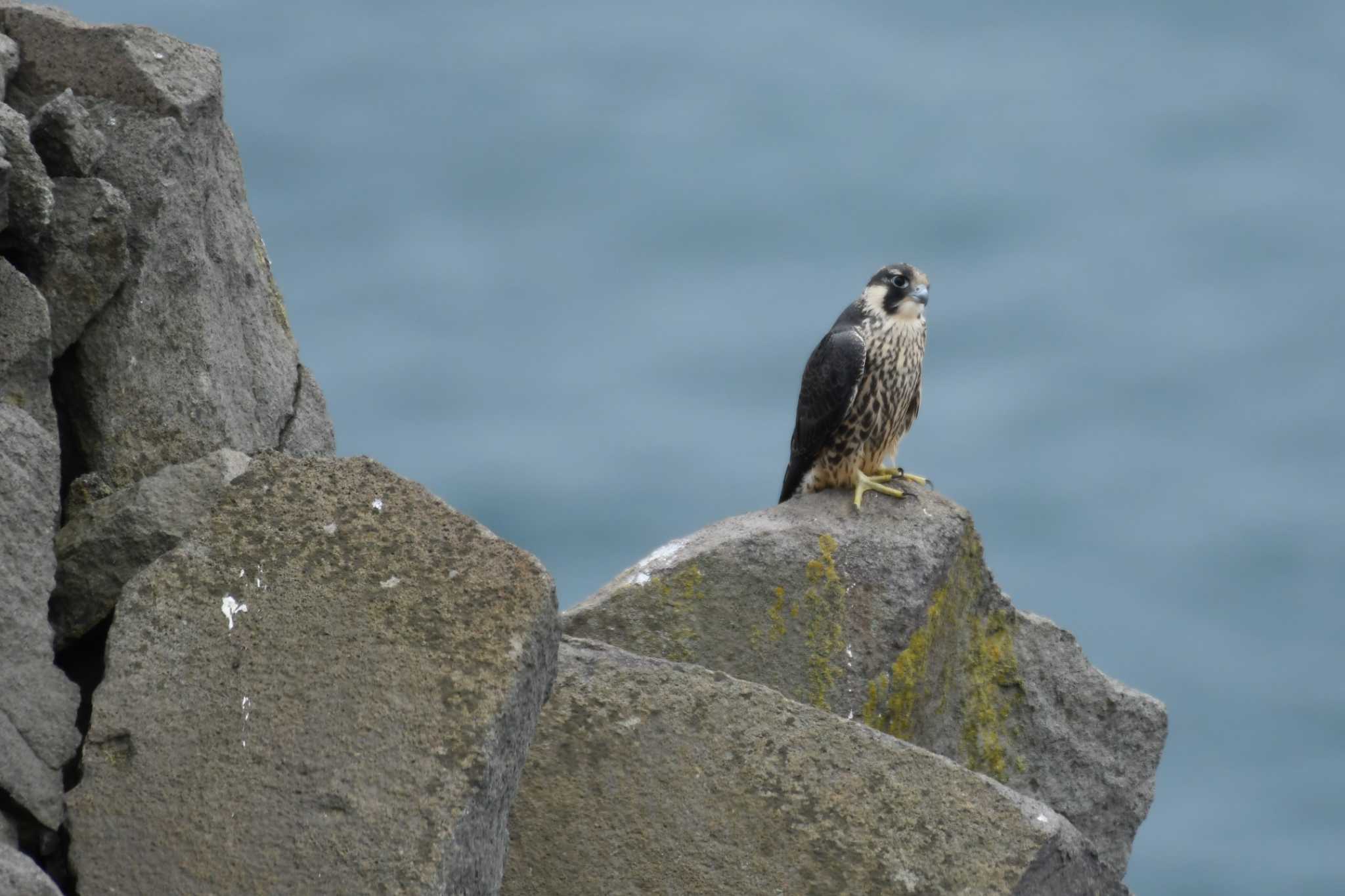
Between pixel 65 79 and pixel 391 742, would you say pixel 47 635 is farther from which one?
pixel 65 79

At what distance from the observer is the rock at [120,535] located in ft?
13.2

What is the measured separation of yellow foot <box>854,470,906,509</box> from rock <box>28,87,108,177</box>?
2.79m

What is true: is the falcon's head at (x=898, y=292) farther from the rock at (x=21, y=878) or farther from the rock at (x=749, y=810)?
the rock at (x=21, y=878)

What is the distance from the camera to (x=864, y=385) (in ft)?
23.0

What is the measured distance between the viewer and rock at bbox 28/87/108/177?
454 centimetres

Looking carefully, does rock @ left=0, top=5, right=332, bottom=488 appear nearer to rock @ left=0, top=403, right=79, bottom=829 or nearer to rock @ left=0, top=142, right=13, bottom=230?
rock @ left=0, top=142, right=13, bottom=230

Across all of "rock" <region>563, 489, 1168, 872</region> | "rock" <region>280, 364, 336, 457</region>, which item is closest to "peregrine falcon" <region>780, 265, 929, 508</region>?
"rock" <region>563, 489, 1168, 872</region>

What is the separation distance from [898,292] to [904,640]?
6.01 feet

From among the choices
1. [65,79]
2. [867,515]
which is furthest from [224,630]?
[867,515]

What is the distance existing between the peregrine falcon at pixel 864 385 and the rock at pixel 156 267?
238cm

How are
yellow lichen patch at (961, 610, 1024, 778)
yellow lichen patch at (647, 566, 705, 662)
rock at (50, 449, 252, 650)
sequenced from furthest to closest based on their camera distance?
yellow lichen patch at (961, 610, 1024, 778) → yellow lichen patch at (647, 566, 705, 662) → rock at (50, 449, 252, 650)

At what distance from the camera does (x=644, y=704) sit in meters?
4.45

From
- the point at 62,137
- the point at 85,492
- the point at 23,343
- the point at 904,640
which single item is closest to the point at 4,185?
the point at 23,343

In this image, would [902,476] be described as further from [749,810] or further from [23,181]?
[23,181]
